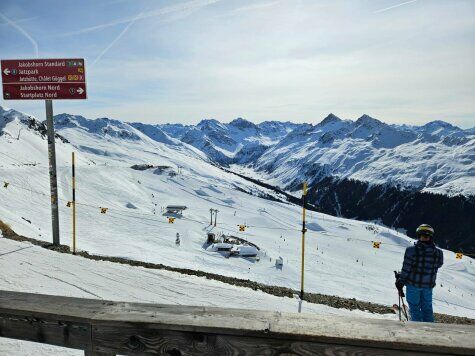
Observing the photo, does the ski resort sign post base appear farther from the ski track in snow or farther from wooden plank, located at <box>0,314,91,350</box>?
wooden plank, located at <box>0,314,91,350</box>

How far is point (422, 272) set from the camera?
8.00 m

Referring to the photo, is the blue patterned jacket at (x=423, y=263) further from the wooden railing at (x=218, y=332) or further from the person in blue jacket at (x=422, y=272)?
the wooden railing at (x=218, y=332)

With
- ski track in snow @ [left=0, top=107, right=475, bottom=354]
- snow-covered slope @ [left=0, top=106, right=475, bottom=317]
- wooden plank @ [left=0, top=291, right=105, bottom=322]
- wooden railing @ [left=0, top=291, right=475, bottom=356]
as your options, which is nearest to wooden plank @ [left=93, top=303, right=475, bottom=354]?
wooden railing @ [left=0, top=291, right=475, bottom=356]

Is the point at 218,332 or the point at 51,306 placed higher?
the point at 51,306

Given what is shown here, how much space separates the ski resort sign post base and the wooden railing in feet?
42.1

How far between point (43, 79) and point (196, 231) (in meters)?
31.5

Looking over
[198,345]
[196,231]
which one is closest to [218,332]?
[198,345]

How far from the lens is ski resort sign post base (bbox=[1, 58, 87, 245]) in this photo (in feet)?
45.9

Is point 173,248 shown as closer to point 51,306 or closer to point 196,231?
point 196,231

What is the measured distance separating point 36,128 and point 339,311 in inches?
7183

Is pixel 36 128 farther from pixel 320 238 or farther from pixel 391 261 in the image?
pixel 391 261

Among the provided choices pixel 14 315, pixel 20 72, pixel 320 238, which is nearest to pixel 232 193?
pixel 320 238

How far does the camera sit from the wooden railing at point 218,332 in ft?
7.75

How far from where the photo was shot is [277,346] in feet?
7.98
